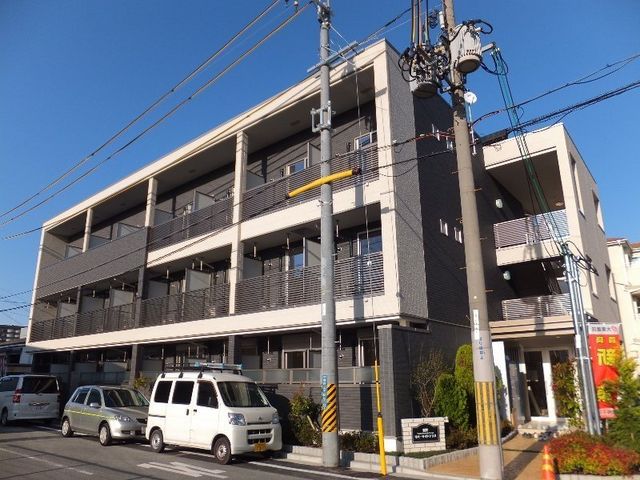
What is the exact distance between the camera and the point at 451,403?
550 inches

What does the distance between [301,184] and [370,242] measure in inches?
127

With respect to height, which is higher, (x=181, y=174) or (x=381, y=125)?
(x=181, y=174)

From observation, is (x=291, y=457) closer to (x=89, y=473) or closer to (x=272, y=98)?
(x=89, y=473)

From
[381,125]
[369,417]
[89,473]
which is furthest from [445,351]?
[89,473]

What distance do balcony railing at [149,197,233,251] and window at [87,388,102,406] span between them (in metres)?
7.53

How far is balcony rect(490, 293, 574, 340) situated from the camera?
58.9ft

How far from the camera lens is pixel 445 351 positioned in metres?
16.2

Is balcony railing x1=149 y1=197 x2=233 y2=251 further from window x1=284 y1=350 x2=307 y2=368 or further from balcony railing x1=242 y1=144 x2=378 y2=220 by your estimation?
window x1=284 y1=350 x2=307 y2=368

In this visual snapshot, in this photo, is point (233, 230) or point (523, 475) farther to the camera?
point (233, 230)

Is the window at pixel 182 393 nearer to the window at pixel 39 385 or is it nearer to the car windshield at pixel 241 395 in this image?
the car windshield at pixel 241 395

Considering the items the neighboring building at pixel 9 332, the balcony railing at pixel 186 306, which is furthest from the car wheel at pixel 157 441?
the neighboring building at pixel 9 332

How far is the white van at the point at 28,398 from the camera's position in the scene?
63.3ft

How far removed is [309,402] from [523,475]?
624 cm

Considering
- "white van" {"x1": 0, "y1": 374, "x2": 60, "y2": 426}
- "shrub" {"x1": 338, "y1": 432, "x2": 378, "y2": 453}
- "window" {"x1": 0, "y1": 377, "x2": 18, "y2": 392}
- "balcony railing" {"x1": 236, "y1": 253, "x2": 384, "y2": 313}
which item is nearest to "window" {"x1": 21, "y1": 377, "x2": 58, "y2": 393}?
"white van" {"x1": 0, "y1": 374, "x2": 60, "y2": 426}
